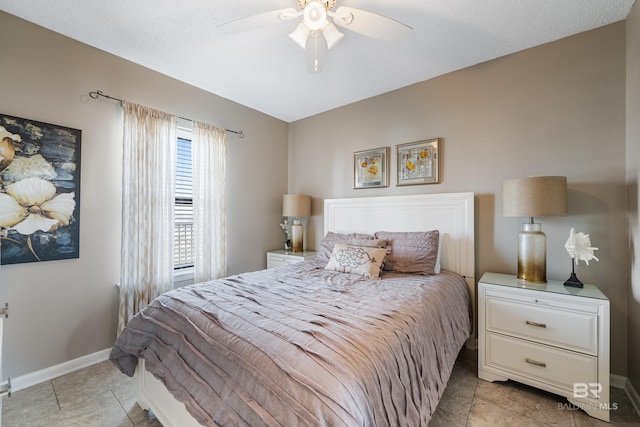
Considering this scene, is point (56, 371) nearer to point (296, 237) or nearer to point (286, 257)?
point (286, 257)

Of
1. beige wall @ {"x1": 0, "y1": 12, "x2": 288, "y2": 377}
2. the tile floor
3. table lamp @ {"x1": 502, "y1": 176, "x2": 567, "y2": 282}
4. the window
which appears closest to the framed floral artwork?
beige wall @ {"x1": 0, "y1": 12, "x2": 288, "y2": 377}

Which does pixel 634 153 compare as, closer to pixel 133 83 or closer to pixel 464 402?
pixel 464 402

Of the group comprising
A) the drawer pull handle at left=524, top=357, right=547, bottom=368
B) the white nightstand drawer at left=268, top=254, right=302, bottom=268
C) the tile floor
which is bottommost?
the tile floor

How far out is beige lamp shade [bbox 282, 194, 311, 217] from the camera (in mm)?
3553

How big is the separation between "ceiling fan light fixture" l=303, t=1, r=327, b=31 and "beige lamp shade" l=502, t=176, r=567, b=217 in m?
1.79

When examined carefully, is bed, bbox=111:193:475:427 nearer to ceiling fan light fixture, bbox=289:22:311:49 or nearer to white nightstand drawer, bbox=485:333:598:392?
white nightstand drawer, bbox=485:333:598:392

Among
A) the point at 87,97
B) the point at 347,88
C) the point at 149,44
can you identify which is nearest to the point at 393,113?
the point at 347,88

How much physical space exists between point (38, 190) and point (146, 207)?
0.70 m

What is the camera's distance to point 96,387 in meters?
1.94

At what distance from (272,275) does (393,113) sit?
2225mm

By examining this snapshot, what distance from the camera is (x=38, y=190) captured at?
1.98 m

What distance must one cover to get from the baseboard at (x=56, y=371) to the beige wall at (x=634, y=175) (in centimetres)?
401

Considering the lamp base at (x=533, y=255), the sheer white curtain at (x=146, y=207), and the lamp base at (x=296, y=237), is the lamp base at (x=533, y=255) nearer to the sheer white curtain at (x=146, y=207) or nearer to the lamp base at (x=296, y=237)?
the lamp base at (x=296, y=237)

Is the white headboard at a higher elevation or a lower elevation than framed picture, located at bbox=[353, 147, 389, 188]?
lower
